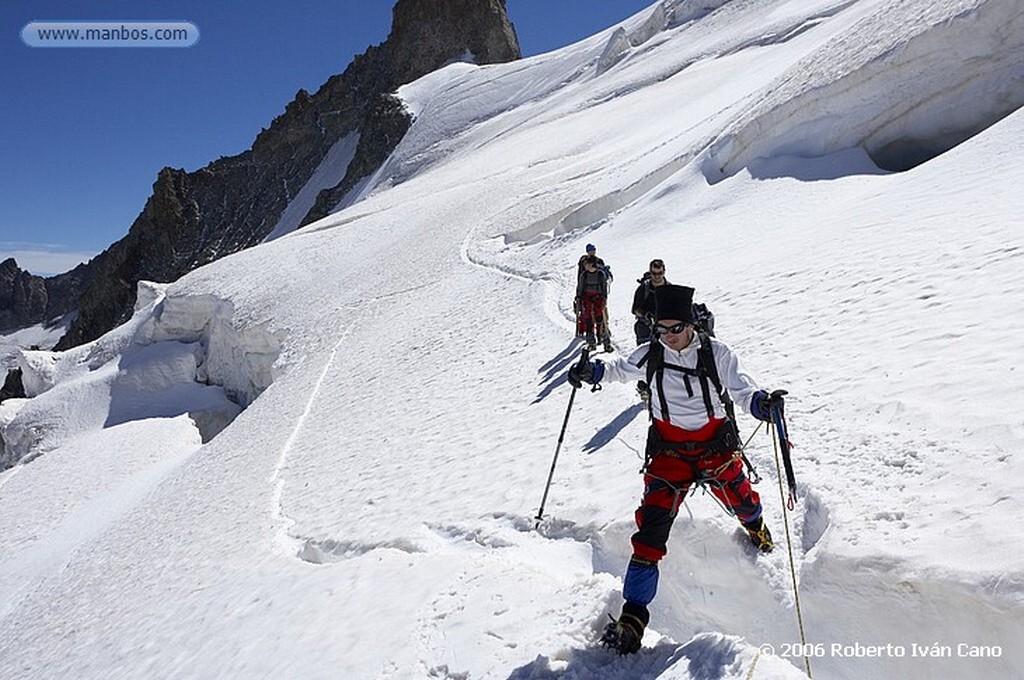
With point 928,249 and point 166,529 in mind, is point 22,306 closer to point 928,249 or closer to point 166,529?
point 166,529

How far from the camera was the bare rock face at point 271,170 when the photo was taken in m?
78.2

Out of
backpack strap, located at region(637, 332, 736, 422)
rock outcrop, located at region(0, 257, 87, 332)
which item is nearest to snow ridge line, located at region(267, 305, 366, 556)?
backpack strap, located at region(637, 332, 736, 422)

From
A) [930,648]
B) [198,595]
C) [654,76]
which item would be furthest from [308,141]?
[930,648]

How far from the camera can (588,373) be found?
16.8 ft

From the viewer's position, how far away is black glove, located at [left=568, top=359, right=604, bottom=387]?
5.08 meters

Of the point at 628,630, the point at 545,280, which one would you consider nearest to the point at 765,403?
the point at 628,630

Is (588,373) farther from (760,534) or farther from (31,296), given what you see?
(31,296)

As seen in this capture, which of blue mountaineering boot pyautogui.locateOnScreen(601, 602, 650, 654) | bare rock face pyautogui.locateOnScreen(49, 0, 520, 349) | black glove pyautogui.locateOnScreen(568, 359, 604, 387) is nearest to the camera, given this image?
blue mountaineering boot pyautogui.locateOnScreen(601, 602, 650, 654)

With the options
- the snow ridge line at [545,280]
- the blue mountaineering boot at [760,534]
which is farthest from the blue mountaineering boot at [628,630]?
the snow ridge line at [545,280]

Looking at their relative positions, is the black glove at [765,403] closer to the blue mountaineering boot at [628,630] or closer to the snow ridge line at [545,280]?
the blue mountaineering boot at [628,630]

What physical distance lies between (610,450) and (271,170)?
87547 millimetres

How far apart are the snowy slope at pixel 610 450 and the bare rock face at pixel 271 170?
58.2m

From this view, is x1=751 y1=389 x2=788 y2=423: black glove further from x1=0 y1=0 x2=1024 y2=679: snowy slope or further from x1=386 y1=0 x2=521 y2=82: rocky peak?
x1=386 y1=0 x2=521 y2=82: rocky peak

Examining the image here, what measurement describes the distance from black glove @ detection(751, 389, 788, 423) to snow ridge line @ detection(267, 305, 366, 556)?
5.91m
